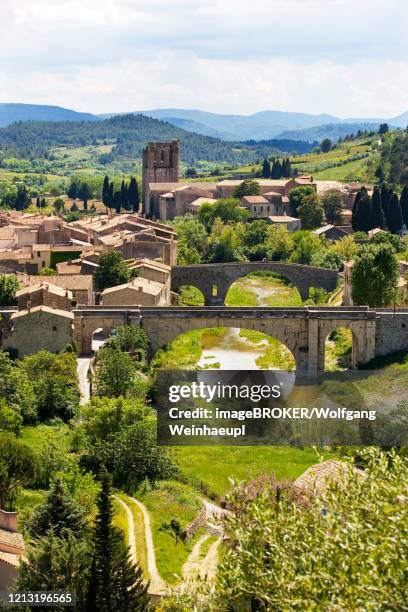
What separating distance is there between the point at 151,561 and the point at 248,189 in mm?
72316

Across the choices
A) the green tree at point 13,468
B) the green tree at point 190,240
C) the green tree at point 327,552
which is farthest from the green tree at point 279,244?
the green tree at point 327,552

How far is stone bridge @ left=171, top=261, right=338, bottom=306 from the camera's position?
64188mm

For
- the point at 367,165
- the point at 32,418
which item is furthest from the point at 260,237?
the point at 32,418

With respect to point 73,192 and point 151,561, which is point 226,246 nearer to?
point 151,561

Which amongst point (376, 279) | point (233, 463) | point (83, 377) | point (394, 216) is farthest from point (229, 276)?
point (233, 463)

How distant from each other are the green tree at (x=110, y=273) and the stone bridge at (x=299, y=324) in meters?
6.60

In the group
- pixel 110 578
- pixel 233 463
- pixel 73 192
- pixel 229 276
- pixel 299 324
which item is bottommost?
pixel 233 463

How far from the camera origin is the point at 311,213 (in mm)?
86438

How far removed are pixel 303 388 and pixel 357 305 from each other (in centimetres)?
1170

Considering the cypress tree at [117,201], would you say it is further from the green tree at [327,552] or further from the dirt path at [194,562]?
the green tree at [327,552]

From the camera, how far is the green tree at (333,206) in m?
87.9

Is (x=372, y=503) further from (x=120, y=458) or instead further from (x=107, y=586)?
(x=120, y=458)

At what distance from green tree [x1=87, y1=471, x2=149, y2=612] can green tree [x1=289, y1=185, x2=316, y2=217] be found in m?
72.0

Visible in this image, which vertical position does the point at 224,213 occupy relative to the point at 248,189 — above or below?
below
